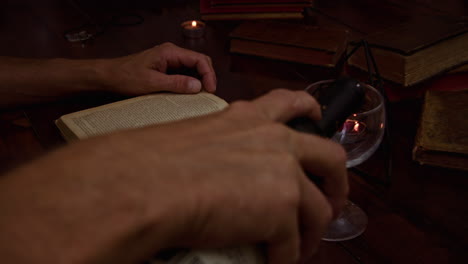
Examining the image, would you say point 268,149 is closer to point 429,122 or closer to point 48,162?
point 48,162

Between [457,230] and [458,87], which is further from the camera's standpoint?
[458,87]

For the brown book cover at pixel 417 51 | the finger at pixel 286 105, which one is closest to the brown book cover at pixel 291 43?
the brown book cover at pixel 417 51

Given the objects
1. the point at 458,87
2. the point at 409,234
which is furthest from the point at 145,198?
the point at 458,87

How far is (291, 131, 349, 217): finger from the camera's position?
0.45 m

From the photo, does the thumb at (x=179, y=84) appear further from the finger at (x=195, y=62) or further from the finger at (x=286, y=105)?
the finger at (x=286, y=105)

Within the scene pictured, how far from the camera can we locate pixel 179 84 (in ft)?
2.86

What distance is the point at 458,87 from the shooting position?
0.89 meters

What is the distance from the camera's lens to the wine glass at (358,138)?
1.95ft

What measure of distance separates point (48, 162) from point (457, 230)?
1.77 feet

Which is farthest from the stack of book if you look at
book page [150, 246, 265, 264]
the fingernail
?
book page [150, 246, 265, 264]

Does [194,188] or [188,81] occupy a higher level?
[194,188]

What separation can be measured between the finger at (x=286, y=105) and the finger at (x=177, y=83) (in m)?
0.39

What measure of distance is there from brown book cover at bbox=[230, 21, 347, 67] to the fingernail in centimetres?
29

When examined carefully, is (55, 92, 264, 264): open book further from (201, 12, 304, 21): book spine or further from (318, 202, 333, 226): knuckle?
(201, 12, 304, 21): book spine
